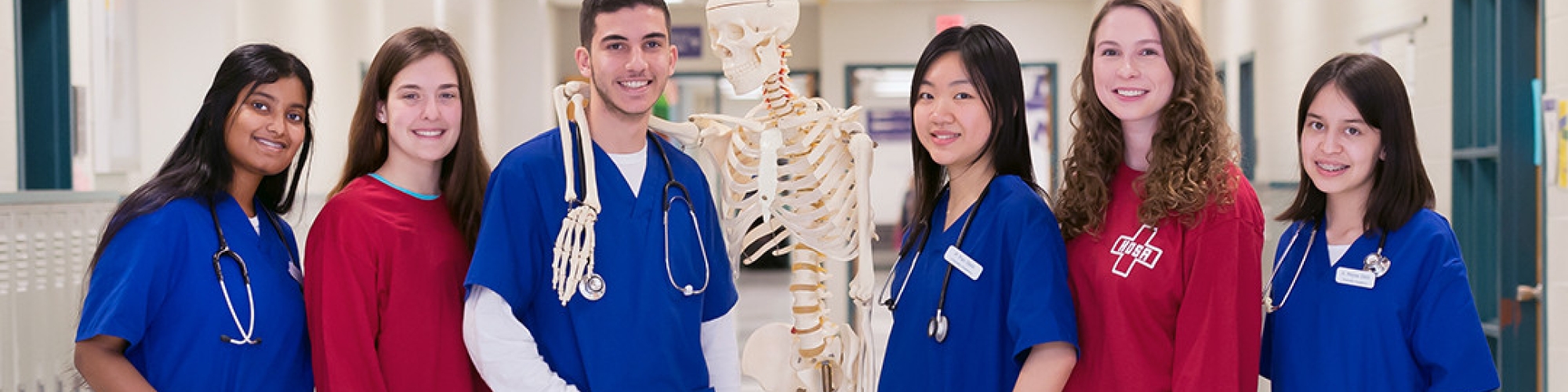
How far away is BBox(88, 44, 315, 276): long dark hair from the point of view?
1950 mm

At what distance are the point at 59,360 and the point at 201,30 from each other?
1726mm

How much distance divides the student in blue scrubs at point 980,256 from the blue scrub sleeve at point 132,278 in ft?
3.68

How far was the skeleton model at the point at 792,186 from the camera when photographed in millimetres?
2396

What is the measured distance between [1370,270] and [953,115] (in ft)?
2.14

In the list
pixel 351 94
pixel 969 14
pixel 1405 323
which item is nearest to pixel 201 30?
pixel 351 94

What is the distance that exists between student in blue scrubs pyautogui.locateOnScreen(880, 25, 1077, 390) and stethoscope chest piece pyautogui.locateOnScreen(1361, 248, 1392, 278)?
44 centimetres

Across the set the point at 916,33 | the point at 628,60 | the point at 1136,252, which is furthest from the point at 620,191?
the point at 916,33

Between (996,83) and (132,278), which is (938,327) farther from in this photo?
(132,278)

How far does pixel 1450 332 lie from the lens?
5.96ft

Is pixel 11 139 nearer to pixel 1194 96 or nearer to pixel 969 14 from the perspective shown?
pixel 1194 96

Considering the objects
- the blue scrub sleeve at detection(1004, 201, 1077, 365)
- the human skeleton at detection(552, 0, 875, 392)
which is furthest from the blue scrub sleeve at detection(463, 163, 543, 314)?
the blue scrub sleeve at detection(1004, 201, 1077, 365)

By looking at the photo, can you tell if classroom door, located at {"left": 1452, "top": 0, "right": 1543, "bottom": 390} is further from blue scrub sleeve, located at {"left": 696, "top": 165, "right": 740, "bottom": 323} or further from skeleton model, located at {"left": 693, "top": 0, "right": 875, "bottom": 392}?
blue scrub sleeve, located at {"left": 696, "top": 165, "right": 740, "bottom": 323}

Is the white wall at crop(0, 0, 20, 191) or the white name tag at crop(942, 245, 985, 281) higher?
the white wall at crop(0, 0, 20, 191)

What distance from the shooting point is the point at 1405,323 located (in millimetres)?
1875
